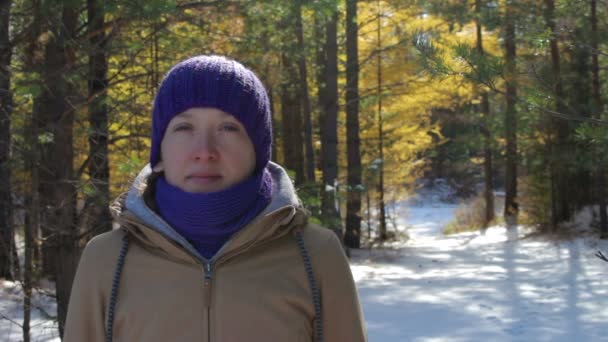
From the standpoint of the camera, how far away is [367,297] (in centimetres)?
873

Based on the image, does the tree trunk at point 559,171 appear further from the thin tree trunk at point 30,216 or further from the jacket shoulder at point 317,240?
the jacket shoulder at point 317,240

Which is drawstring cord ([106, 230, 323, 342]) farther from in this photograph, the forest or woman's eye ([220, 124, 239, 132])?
the forest

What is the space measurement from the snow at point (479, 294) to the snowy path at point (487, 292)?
10 millimetres

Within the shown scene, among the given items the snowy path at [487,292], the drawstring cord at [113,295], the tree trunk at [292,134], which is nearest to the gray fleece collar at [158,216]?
the drawstring cord at [113,295]

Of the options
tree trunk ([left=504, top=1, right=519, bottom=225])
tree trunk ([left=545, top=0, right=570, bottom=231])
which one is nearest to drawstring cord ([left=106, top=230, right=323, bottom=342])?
tree trunk ([left=504, top=1, right=519, bottom=225])

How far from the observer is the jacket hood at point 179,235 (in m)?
1.53

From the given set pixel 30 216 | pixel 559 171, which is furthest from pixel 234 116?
pixel 559 171

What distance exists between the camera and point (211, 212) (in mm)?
1548

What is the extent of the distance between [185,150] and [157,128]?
15cm

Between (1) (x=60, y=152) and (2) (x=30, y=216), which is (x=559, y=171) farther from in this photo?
(2) (x=30, y=216)

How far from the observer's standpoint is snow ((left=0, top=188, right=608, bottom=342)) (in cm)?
662

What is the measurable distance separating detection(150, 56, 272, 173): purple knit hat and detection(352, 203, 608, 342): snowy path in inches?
201

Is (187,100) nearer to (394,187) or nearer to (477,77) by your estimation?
(477,77)

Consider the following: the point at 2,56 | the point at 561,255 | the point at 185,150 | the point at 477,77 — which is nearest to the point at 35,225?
the point at 2,56
